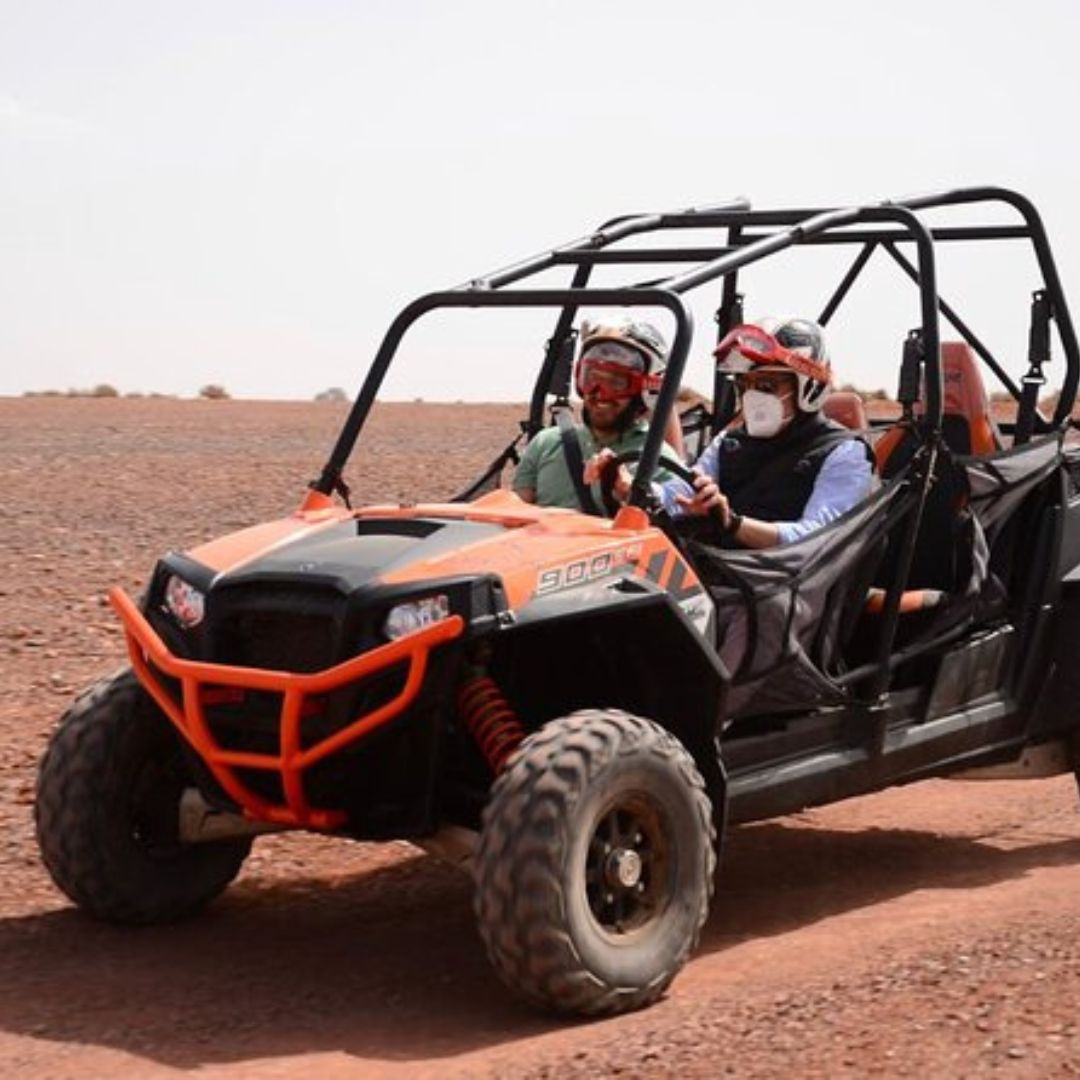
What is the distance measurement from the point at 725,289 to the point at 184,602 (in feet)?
11.3

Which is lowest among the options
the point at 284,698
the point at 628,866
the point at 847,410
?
the point at 628,866

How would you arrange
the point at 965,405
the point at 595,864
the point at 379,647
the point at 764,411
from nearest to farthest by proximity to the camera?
the point at 379,647 < the point at 595,864 < the point at 764,411 < the point at 965,405

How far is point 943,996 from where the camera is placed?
660 centimetres

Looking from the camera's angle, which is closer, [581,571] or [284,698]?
[284,698]

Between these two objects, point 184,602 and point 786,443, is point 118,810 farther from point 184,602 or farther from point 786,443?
point 786,443

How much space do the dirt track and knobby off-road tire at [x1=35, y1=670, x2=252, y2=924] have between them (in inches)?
5.6

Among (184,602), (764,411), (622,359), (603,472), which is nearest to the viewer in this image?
(184,602)

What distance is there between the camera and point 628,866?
6887 mm

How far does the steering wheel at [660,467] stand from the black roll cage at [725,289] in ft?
0.85

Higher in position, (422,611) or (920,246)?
(920,246)

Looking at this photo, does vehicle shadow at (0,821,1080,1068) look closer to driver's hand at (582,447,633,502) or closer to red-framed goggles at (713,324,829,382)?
driver's hand at (582,447,633,502)

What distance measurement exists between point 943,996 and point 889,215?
2830 mm

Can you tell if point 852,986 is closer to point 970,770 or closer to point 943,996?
point 943,996

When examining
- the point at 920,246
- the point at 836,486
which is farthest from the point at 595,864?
the point at 920,246
